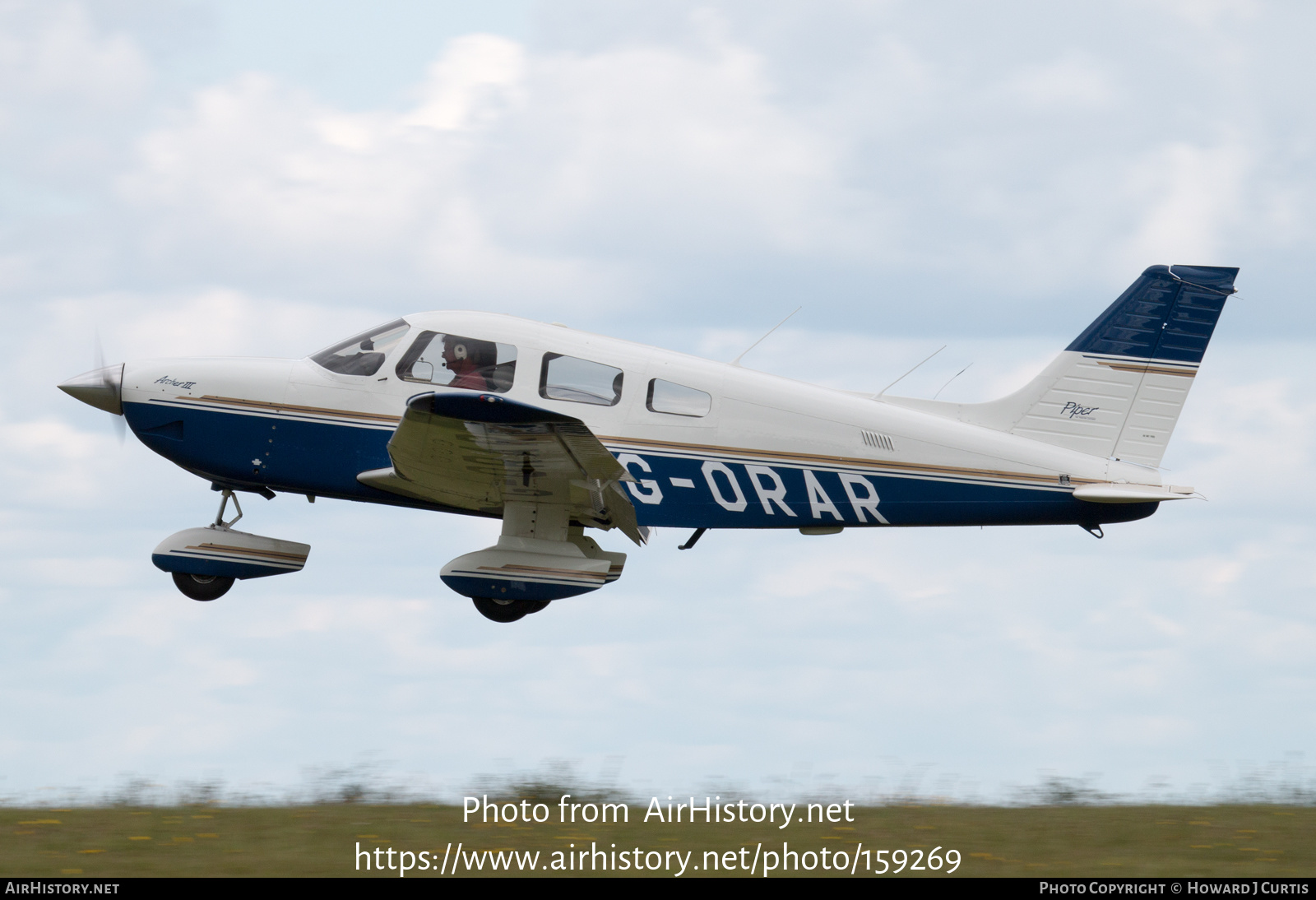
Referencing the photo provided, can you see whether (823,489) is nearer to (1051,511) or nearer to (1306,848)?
(1051,511)

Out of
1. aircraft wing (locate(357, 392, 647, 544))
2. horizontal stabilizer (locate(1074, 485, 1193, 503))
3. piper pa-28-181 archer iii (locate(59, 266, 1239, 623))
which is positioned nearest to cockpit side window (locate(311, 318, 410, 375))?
piper pa-28-181 archer iii (locate(59, 266, 1239, 623))

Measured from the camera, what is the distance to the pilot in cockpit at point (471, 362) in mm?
9945

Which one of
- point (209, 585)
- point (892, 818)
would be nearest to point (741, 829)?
point (892, 818)

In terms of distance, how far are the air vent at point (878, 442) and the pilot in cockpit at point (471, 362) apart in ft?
10.5

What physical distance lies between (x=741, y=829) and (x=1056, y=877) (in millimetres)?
1718

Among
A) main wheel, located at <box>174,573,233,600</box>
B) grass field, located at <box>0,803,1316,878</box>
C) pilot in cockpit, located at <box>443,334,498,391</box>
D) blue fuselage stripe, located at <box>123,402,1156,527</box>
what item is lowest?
grass field, located at <box>0,803,1316,878</box>

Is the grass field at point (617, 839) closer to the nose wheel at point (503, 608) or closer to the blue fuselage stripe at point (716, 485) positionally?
the blue fuselage stripe at point (716, 485)

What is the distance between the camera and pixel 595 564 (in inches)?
404

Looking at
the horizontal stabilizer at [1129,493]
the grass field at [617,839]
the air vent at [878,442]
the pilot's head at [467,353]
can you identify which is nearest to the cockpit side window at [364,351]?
the pilot's head at [467,353]

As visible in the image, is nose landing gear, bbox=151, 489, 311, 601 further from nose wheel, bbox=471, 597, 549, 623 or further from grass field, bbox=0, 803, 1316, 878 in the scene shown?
grass field, bbox=0, 803, 1316, 878

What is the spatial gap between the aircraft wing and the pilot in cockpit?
0.83m

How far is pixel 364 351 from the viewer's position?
10.3 meters

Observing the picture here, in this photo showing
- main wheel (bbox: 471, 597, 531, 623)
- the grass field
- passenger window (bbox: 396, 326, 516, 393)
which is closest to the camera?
the grass field

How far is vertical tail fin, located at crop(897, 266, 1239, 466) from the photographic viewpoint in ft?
34.7
